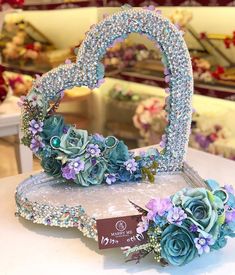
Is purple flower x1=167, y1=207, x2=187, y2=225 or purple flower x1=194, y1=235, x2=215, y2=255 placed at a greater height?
purple flower x1=167, y1=207, x2=187, y2=225

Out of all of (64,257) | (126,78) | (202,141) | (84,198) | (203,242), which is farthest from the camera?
(126,78)

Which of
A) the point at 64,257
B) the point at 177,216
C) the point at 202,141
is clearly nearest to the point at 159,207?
the point at 177,216

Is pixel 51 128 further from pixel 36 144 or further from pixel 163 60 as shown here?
pixel 163 60

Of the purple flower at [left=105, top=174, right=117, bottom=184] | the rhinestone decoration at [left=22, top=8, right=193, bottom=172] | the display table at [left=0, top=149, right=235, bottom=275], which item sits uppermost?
the rhinestone decoration at [left=22, top=8, right=193, bottom=172]

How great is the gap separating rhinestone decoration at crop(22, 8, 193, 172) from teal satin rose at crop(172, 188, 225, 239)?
0.32 metres

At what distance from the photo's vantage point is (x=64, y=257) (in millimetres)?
1015

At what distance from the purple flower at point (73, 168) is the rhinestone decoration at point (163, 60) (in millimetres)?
137

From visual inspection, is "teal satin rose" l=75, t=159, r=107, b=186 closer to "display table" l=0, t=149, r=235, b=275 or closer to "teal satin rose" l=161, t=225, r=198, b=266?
"display table" l=0, t=149, r=235, b=275

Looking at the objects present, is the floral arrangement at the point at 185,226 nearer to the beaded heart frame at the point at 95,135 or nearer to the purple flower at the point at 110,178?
the beaded heart frame at the point at 95,135

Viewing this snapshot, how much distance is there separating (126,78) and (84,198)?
8.23 ft

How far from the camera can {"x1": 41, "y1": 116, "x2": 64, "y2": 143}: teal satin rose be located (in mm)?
1188

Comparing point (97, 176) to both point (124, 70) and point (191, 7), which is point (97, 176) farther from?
point (124, 70)

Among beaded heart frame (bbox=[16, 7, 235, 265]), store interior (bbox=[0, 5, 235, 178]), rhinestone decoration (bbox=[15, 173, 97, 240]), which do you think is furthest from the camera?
store interior (bbox=[0, 5, 235, 178])

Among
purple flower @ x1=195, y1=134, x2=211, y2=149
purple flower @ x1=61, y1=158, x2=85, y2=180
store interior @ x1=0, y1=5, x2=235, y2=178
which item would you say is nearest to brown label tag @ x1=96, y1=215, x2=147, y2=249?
purple flower @ x1=61, y1=158, x2=85, y2=180
